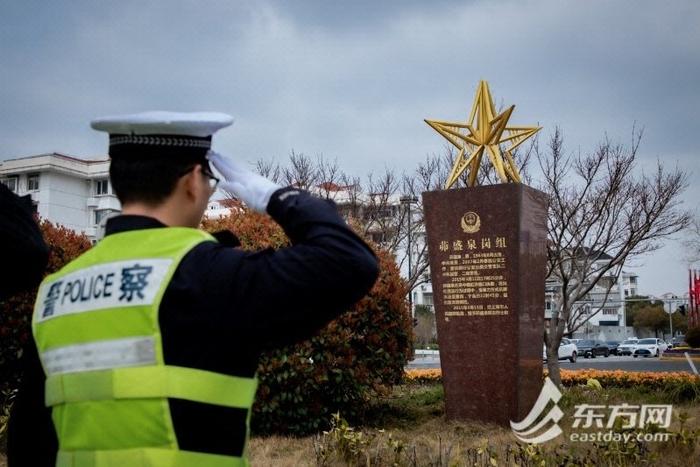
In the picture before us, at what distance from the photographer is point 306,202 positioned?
5.13 ft

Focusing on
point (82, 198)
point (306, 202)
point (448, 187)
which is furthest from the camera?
point (82, 198)

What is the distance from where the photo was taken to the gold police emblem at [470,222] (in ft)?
26.0

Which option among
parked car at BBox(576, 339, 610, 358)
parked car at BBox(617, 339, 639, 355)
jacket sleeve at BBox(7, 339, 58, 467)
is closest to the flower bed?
jacket sleeve at BBox(7, 339, 58, 467)

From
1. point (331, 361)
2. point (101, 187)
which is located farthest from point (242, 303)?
point (101, 187)

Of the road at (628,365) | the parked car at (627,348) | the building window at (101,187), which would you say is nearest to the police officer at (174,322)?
the road at (628,365)

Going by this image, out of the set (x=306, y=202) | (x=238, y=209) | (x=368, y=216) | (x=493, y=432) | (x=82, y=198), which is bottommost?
(x=493, y=432)

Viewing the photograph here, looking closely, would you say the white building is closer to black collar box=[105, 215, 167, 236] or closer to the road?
the road

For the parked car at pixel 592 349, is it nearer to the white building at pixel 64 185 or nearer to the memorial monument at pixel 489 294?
the white building at pixel 64 185

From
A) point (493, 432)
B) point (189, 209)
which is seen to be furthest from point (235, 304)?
point (493, 432)

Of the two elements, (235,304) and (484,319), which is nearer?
(235,304)

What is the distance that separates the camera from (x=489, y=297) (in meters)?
7.77

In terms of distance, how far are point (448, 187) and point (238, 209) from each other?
2.54m

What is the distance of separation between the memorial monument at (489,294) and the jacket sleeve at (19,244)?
6373mm

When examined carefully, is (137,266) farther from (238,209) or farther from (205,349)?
(238,209)
